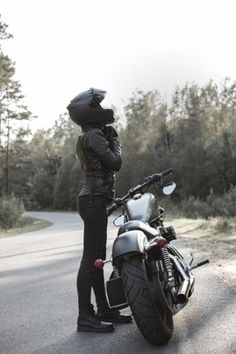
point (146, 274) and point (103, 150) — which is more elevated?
point (103, 150)

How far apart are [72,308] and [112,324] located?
1.15 m

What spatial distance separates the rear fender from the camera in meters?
4.07

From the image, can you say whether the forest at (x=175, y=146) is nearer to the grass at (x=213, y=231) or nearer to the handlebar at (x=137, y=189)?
the grass at (x=213, y=231)

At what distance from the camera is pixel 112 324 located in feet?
15.2

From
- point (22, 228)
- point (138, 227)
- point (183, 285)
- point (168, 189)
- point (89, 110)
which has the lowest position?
point (22, 228)

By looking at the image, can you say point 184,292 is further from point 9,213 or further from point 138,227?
point 9,213

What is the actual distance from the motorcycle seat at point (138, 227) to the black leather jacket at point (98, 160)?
0.41 meters

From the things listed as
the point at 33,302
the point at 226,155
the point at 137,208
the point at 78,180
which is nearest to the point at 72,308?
the point at 33,302

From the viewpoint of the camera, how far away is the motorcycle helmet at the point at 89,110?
188 inches

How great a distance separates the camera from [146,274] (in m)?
4.05

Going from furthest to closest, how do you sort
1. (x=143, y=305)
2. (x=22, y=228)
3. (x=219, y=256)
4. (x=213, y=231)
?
1. (x=22, y=228)
2. (x=213, y=231)
3. (x=219, y=256)
4. (x=143, y=305)

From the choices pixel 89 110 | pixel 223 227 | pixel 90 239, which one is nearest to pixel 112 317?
pixel 90 239

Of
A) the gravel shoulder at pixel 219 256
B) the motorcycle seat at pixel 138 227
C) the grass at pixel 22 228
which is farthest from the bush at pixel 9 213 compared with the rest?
the motorcycle seat at pixel 138 227

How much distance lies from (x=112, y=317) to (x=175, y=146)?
1867 inches
